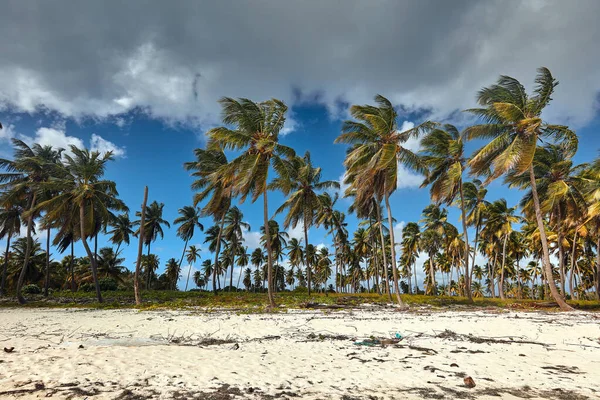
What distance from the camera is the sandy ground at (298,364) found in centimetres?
462

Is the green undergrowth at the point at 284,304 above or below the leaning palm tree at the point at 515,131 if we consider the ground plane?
below

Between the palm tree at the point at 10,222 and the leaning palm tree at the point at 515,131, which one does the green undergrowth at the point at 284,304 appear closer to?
the leaning palm tree at the point at 515,131

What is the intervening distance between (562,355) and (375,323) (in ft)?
18.5

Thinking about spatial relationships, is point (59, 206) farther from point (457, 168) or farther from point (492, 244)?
point (492, 244)

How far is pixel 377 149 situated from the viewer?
66.5 feet

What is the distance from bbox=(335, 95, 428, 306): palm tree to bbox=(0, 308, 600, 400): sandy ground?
1060 centimetres

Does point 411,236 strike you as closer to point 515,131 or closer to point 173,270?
point 515,131

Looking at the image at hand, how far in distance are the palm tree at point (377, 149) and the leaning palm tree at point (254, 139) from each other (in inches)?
179

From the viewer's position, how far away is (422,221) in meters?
40.2

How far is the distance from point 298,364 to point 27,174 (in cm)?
3126

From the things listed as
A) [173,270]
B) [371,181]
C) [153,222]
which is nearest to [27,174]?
[153,222]

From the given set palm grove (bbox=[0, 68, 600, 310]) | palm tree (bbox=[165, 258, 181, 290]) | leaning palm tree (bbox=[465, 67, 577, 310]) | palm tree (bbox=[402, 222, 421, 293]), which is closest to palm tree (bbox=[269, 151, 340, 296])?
palm grove (bbox=[0, 68, 600, 310])

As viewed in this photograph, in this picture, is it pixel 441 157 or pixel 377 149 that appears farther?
pixel 441 157

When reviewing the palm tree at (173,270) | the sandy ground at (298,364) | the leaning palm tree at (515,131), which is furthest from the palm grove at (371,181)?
the palm tree at (173,270)
